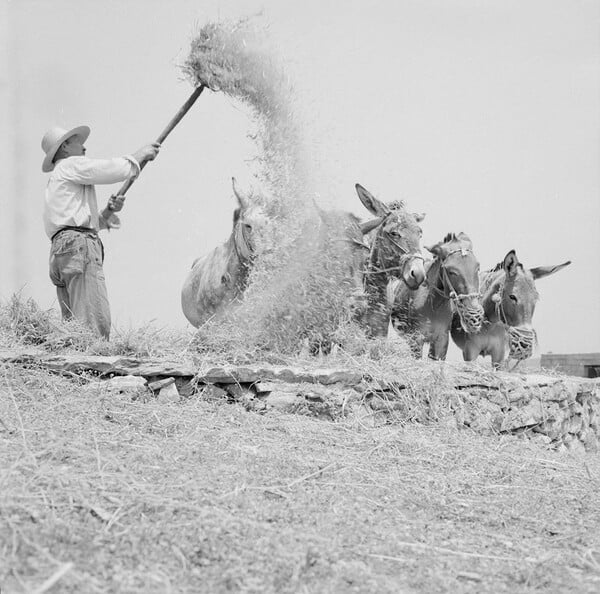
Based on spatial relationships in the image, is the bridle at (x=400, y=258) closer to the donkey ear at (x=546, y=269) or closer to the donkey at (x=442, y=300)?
the donkey at (x=442, y=300)

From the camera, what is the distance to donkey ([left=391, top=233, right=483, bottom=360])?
9156mm

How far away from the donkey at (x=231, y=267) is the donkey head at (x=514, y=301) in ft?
10.8

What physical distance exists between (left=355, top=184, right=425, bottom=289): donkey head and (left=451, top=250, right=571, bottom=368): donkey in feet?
5.15

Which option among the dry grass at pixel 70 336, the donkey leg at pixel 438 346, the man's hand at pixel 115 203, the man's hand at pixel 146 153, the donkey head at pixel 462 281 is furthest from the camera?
the donkey leg at pixel 438 346

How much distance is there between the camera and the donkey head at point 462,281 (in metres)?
9.13

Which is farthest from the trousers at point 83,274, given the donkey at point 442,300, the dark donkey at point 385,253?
the donkey at point 442,300

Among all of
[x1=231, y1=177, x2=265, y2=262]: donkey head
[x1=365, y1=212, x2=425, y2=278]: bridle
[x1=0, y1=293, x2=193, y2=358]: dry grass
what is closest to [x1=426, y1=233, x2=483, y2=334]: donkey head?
[x1=365, y1=212, x2=425, y2=278]: bridle

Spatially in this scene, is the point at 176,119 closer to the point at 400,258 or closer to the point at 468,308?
the point at 400,258

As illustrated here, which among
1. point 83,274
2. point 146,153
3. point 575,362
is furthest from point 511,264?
point 83,274

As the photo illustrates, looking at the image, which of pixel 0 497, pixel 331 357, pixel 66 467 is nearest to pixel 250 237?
pixel 331 357

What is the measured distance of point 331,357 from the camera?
25.8 ft

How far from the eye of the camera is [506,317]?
10.1 m

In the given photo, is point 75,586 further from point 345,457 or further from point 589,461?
point 589,461

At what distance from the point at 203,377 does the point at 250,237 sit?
2275 mm
